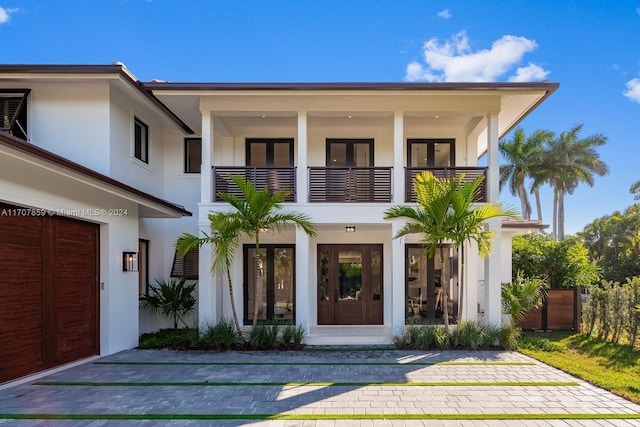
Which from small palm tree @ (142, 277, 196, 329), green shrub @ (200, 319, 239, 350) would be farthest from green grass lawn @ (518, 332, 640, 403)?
small palm tree @ (142, 277, 196, 329)

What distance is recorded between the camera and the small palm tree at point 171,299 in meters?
10.5

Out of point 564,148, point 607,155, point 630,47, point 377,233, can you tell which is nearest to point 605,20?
point 630,47

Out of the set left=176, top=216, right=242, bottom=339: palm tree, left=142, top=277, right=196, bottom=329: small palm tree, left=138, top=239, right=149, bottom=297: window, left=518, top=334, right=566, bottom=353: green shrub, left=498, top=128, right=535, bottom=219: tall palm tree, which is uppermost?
left=498, top=128, right=535, bottom=219: tall palm tree

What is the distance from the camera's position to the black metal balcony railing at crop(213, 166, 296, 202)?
389 inches

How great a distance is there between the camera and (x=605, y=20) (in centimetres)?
1387

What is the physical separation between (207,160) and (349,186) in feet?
12.2

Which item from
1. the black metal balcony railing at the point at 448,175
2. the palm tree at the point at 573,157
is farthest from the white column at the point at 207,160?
the palm tree at the point at 573,157

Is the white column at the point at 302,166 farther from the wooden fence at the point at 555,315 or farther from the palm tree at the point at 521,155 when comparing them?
the palm tree at the point at 521,155

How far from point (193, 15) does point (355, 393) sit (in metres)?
14.6

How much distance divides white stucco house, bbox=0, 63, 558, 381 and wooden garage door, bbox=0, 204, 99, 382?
0.08ft

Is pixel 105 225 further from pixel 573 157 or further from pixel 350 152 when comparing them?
pixel 573 157

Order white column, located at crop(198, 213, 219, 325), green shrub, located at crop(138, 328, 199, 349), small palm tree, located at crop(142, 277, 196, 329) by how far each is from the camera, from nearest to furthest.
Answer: green shrub, located at crop(138, 328, 199, 349)
white column, located at crop(198, 213, 219, 325)
small palm tree, located at crop(142, 277, 196, 329)

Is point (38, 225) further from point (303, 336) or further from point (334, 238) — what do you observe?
point (334, 238)

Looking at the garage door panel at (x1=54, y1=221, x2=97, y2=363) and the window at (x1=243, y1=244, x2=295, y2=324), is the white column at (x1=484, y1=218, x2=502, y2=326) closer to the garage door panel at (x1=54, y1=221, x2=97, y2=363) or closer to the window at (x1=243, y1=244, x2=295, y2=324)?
the window at (x1=243, y1=244, x2=295, y2=324)
